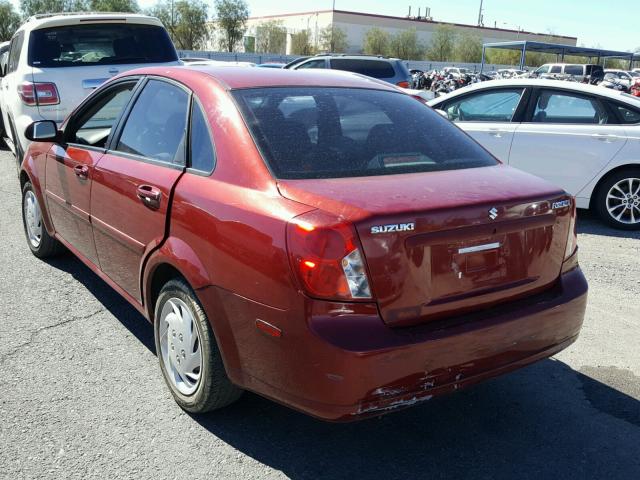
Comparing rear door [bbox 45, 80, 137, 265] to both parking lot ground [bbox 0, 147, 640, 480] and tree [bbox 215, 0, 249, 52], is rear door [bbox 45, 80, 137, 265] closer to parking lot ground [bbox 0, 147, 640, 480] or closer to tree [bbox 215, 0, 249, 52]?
parking lot ground [bbox 0, 147, 640, 480]

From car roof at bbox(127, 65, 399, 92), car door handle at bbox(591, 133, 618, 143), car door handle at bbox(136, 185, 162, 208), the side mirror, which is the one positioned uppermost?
car roof at bbox(127, 65, 399, 92)

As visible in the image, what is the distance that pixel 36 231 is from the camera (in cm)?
541

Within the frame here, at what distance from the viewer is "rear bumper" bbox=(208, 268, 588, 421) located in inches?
92.6

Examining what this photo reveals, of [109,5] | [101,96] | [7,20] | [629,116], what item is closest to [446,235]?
[101,96]

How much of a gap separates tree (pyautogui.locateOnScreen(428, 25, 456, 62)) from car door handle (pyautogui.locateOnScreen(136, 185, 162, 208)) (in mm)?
88140

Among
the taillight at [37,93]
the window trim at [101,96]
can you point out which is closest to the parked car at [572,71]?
the taillight at [37,93]

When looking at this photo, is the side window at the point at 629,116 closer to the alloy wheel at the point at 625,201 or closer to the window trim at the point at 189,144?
the alloy wheel at the point at 625,201

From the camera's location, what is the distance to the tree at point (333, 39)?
83.7m

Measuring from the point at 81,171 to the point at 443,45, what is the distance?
88.7 meters

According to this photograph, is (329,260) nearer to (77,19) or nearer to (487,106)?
(487,106)

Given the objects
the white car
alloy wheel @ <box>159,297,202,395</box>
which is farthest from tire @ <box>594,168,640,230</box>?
alloy wheel @ <box>159,297,202,395</box>

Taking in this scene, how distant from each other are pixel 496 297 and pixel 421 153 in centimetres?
88

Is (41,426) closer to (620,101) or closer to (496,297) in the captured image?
(496,297)

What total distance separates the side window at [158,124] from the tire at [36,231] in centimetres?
184
